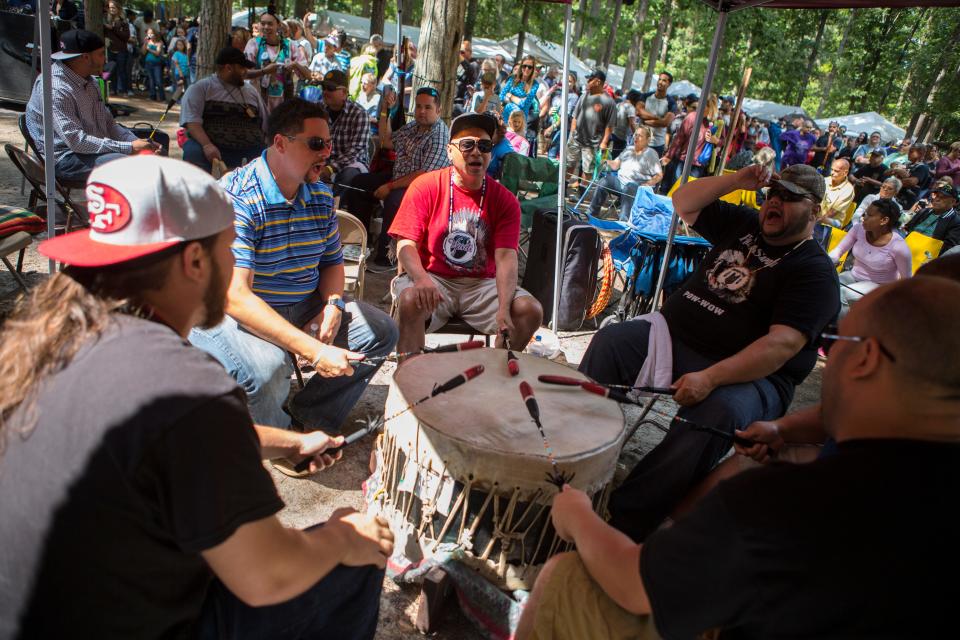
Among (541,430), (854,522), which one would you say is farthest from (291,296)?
(854,522)

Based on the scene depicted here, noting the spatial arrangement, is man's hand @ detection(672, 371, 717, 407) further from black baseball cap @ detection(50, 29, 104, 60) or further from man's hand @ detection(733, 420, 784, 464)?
black baseball cap @ detection(50, 29, 104, 60)

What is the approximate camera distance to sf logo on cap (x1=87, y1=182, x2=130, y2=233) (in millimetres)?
1219

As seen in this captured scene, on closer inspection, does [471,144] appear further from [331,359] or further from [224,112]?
[224,112]

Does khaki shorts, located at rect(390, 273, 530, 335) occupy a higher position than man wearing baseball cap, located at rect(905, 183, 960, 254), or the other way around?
man wearing baseball cap, located at rect(905, 183, 960, 254)

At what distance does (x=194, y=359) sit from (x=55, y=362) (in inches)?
9.2

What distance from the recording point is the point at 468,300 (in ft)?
12.0

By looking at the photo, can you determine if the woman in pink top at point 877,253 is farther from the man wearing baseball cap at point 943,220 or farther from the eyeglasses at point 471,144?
the eyeglasses at point 471,144

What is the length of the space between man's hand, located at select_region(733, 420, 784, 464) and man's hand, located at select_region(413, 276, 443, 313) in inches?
62.9

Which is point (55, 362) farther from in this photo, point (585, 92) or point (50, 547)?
point (585, 92)

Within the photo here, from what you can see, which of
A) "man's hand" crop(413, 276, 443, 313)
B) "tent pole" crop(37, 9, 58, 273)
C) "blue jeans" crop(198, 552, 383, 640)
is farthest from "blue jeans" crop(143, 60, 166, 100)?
"blue jeans" crop(198, 552, 383, 640)

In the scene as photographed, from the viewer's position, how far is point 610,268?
17.4 feet

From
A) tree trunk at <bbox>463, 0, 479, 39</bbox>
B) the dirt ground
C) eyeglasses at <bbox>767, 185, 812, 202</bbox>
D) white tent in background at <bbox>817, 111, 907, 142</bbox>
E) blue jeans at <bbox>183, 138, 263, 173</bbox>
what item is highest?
tree trunk at <bbox>463, 0, 479, 39</bbox>

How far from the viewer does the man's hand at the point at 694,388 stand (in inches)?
107

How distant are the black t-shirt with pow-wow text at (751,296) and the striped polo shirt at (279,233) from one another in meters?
1.82
